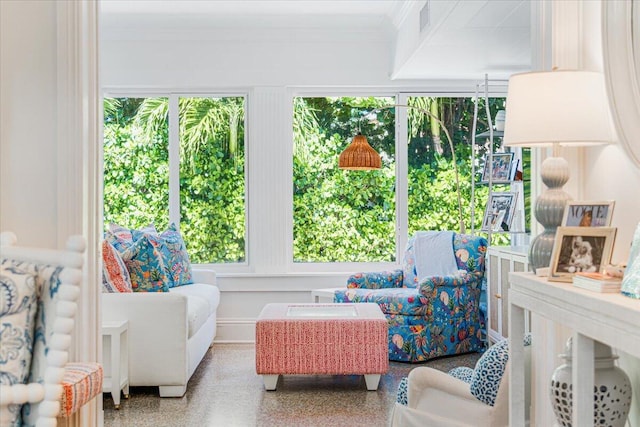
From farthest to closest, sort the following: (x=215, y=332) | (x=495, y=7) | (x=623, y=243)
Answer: (x=215, y=332)
(x=495, y=7)
(x=623, y=243)

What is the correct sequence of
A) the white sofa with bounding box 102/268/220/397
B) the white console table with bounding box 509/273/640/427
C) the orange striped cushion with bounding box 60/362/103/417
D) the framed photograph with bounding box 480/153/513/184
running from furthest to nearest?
the framed photograph with bounding box 480/153/513/184
the white sofa with bounding box 102/268/220/397
the orange striped cushion with bounding box 60/362/103/417
the white console table with bounding box 509/273/640/427

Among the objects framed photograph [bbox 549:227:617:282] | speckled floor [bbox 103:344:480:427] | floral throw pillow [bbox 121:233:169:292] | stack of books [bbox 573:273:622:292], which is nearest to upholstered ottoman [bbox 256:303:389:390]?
speckled floor [bbox 103:344:480:427]

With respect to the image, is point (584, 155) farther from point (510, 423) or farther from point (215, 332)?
point (215, 332)

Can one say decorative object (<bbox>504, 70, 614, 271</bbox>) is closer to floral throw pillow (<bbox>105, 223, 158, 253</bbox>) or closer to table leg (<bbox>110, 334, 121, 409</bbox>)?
table leg (<bbox>110, 334, 121, 409</bbox>)

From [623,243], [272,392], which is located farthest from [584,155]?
[272,392]

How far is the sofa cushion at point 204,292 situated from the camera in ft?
17.7

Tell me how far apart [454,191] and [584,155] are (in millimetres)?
4133

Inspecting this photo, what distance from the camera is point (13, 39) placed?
2.59 meters

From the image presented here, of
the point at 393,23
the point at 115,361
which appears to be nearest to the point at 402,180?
the point at 393,23

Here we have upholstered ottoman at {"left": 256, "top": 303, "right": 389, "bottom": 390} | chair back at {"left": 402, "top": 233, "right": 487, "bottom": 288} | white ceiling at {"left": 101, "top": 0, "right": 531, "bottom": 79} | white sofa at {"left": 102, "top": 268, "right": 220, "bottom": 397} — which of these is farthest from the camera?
chair back at {"left": 402, "top": 233, "right": 487, "bottom": 288}

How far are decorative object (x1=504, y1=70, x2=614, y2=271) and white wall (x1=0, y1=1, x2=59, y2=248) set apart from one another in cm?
167

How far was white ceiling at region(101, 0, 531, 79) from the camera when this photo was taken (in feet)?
15.9

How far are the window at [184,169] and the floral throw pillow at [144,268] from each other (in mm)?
1839

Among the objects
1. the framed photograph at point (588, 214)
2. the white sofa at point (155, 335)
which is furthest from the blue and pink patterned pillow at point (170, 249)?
the framed photograph at point (588, 214)
